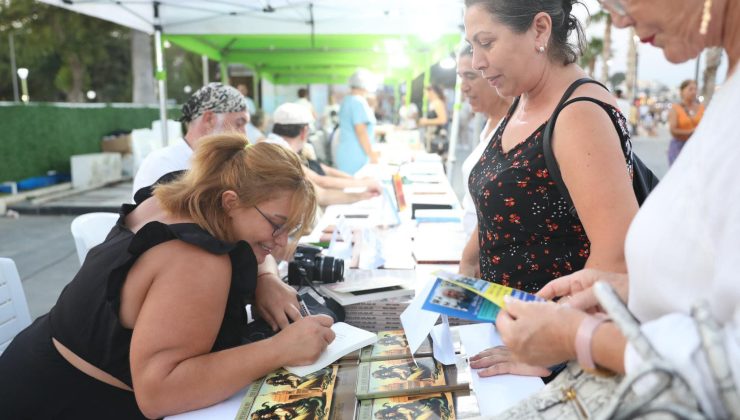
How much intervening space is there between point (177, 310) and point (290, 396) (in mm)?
312

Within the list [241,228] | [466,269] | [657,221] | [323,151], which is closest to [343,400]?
[241,228]

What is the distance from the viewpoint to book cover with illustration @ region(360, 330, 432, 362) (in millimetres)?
1486

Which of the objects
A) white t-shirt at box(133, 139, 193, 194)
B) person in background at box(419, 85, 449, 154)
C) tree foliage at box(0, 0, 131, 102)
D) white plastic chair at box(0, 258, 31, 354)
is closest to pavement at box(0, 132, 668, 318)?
person in background at box(419, 85, 449, 154)

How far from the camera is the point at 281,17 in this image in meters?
6.65

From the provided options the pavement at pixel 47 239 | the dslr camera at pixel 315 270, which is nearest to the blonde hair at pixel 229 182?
the dslr camera at pixel 315 270

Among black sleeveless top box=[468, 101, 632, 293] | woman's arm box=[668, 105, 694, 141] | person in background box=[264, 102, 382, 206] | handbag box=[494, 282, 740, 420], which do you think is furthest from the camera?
woman's arm box=[668, 105, 694, 141]

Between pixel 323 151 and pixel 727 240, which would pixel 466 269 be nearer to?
pixel 727 240

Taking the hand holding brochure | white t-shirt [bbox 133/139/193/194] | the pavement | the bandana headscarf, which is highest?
the bandana headscarf

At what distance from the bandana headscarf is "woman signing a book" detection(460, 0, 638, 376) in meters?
1.83

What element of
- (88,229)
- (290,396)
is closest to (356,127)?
(88,229)

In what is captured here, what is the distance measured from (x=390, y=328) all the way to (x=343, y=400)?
1.94 feet

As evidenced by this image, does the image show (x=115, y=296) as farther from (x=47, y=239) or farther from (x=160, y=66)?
(x=47, y=239)

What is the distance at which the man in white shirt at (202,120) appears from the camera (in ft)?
10.3

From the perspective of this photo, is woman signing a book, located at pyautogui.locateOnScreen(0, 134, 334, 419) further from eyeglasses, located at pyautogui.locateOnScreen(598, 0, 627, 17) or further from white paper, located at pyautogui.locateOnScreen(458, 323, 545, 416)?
eyeglasses, located at pyautogui.locateOnScreen(598, 0, 627, 17)
